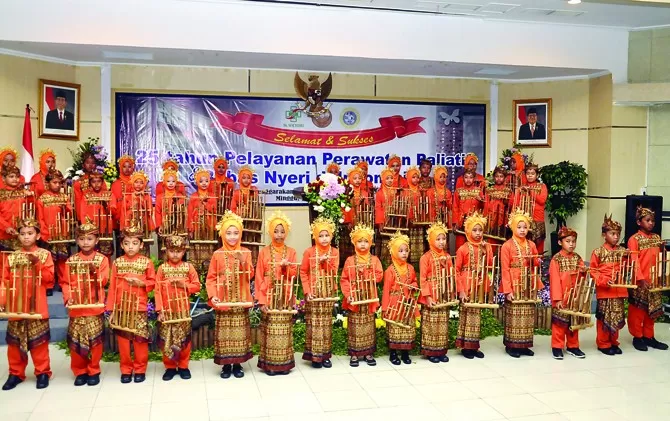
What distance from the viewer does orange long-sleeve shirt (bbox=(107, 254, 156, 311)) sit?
5395 mm

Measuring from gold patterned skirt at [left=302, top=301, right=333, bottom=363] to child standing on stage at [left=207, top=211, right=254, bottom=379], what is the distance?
580 mm

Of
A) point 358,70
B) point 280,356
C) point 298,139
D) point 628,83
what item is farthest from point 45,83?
point 628,83

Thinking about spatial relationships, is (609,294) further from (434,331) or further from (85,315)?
(85,315)

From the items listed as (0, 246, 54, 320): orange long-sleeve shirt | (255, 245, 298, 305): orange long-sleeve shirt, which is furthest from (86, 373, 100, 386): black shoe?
(255, 245, 298, 305): orange long-sleeve shirt

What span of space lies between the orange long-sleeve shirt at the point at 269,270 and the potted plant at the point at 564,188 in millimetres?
5126

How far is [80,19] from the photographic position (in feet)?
24.4

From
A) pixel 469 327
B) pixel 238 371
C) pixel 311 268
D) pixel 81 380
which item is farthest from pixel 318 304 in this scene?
pixel 81 380

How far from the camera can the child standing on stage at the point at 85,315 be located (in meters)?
5.29

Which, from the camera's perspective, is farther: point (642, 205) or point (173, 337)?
point (642, 205)

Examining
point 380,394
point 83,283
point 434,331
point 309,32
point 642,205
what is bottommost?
point 380,394

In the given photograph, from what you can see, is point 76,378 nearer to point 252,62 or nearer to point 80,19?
point 80,19

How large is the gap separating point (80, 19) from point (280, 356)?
4.65m

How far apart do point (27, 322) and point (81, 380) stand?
65 centimetres

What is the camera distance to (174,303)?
5.41 metres
